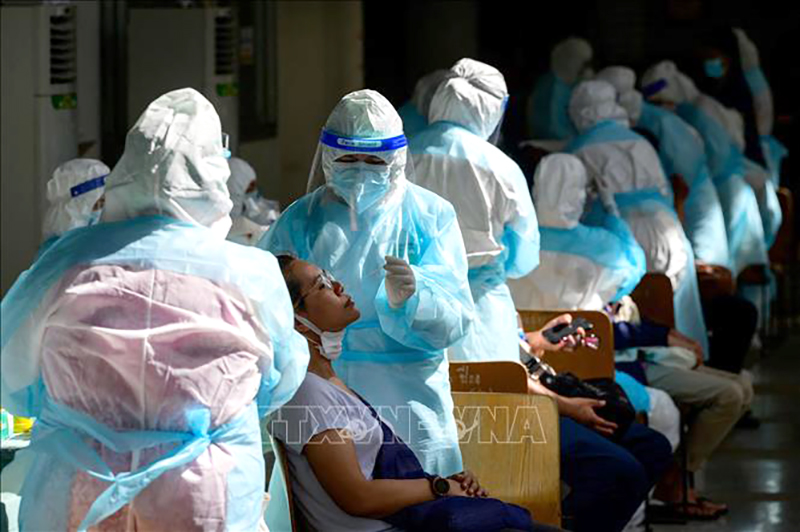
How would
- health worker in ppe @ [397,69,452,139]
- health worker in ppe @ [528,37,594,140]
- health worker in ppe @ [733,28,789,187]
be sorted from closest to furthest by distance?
health worker in ppe @ [397,69,452,139], health worker in ppe @ [528,37,594,140], health worker in ppe @ [733,28,789,187]

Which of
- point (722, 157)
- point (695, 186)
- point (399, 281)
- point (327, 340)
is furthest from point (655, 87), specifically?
point (327, 340)

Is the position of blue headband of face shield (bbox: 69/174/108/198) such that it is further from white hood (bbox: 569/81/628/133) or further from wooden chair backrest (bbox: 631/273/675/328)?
white hood (bbox: 569/81/628/133)

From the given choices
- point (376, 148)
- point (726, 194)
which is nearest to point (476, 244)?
point (376, 148)

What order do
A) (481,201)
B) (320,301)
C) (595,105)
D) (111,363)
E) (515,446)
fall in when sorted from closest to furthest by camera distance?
(111,363), (320,301), (515,446), (481,201), (595,105)

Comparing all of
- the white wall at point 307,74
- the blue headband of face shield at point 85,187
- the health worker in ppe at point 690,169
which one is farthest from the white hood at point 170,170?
the white wall at point 307,74

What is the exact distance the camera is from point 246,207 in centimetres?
613

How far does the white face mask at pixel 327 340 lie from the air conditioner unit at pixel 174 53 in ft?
12.1

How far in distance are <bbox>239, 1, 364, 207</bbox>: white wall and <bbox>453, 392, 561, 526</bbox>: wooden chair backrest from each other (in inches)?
191

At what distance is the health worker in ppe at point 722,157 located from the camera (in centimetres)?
838

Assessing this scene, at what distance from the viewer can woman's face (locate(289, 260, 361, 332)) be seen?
3.53 meters

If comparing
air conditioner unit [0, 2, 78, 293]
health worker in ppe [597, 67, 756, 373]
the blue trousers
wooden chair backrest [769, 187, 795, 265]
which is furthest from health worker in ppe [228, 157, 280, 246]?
wooden chair backrest [769, 187, 795, 265]

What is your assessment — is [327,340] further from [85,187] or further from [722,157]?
[722,157]

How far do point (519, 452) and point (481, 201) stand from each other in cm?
97

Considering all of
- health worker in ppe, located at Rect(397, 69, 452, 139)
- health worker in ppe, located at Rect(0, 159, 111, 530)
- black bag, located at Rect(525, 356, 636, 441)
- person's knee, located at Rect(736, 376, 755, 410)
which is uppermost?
health worker in ppe, located at Rect(397, 69, 452, 139)
